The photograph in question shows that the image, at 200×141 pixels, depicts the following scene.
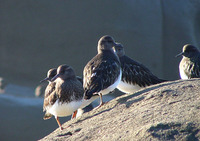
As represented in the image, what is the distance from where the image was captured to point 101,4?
13.6m

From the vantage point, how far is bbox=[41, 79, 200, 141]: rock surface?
15.6 ft

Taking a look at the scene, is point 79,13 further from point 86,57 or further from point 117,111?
point 117,111

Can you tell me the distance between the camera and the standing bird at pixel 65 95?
6.42 metres

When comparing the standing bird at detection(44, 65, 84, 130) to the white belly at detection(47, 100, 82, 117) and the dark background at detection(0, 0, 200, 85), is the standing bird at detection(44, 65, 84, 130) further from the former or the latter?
the dark background at detection(0, 0, 200, 85)

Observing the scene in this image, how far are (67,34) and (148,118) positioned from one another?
868 centimetres

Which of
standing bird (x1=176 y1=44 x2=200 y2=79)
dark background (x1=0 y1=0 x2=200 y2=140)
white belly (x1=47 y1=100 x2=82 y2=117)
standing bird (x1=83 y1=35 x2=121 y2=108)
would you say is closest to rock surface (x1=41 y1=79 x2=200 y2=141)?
white belly (x1=47 y1=100 x2=82 y2=117)

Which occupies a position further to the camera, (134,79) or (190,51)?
(190,51)

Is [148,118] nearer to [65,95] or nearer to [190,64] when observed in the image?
[65,95]

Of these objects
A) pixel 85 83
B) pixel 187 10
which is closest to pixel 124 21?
pixel 187 10

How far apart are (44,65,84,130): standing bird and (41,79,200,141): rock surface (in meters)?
0.25

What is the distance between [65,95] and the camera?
21.1ft

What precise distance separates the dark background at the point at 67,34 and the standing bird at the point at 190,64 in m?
5.22

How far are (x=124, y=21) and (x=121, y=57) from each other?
5397mm

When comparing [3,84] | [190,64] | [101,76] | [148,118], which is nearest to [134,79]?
[190,64]
